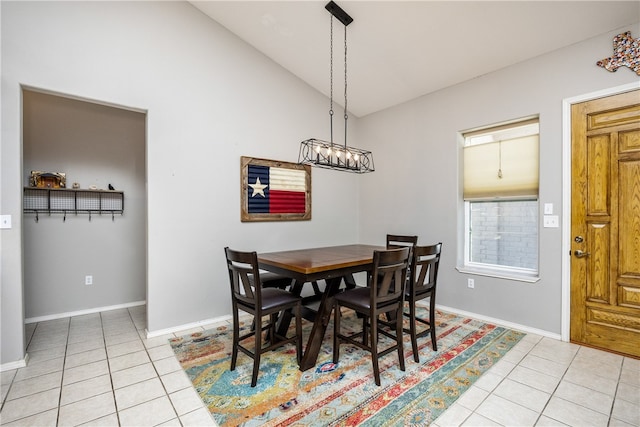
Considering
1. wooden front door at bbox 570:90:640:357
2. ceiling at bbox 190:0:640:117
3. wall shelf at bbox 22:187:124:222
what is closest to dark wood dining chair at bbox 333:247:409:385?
wooden front door at bbox 570:90:640:357

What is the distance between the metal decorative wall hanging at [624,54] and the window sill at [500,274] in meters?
2.00

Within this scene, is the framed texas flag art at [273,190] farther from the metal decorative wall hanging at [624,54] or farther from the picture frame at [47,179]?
the metal decorative wall hanging at [624,54]

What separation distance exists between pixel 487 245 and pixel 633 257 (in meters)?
1.24

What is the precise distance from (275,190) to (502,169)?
273 centimetres

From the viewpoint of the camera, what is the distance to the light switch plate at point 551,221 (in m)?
2.86

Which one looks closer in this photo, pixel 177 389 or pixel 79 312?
pixel 177 389

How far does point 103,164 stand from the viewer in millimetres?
3775

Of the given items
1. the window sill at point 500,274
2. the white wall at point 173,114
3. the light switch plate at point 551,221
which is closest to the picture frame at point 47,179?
the white wall at point 173,114

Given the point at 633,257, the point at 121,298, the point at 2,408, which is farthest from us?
the point at 121,298

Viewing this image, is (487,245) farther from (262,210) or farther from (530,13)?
(262,210)

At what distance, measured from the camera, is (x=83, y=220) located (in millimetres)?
3650

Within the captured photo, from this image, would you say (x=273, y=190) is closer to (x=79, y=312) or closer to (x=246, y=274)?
(x=246, y=274)

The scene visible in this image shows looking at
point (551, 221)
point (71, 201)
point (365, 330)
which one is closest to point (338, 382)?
point (365, 330)

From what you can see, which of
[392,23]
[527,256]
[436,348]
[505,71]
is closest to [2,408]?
[436,348]
